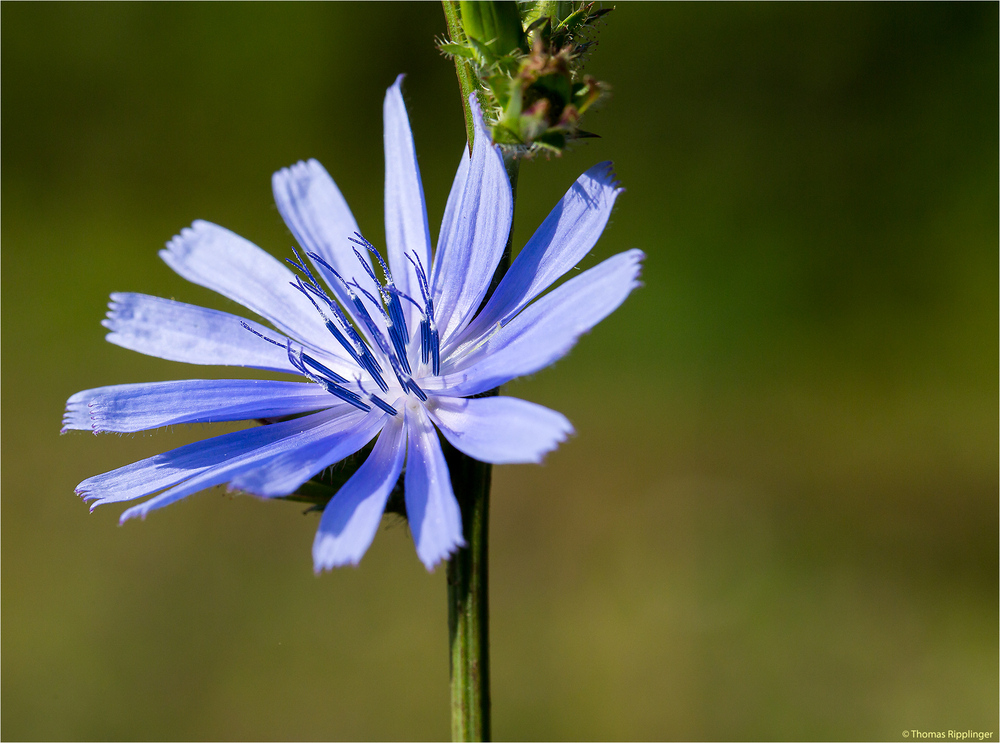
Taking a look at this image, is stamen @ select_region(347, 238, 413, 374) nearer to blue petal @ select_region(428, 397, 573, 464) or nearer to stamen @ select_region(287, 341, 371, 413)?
stamen @ select_region(287, 341, 371, 413)

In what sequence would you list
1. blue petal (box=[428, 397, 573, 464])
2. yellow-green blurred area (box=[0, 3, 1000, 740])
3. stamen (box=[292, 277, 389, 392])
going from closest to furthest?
blue petal (box=[428, 397, 573, 464]), stamen (box=[292, 277, 389, 392]), yellow-green blurred area (box=[0, 3, 1000, 740])

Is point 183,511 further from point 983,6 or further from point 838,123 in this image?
point 983,6

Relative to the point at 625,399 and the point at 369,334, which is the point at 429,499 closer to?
the point at 369,334

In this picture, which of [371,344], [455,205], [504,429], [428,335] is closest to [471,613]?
[504,429]

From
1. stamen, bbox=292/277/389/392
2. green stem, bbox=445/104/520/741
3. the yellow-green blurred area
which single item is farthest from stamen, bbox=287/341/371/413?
the yellow-green blurred area

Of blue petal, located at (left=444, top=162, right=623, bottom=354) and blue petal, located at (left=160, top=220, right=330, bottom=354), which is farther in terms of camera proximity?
blue petal, located at (left=160, top=220, right=330, bottom=354)

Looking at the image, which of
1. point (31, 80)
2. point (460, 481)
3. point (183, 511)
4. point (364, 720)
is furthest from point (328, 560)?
point (31, 80)

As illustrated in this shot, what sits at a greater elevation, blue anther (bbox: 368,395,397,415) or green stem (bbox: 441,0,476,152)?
green stem (bbox: 441,0,476,152)

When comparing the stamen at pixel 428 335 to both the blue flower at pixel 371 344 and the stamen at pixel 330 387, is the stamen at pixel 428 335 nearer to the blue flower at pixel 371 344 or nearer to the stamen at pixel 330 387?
the blue flower at pixel 371 344
